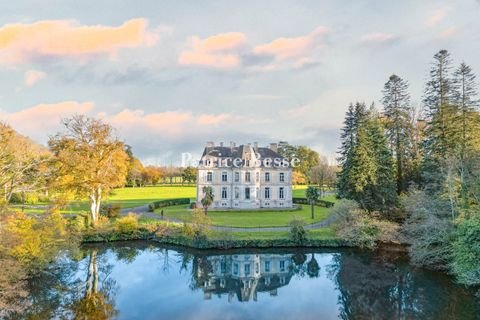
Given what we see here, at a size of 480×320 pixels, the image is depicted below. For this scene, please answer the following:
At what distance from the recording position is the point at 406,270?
21.4 m

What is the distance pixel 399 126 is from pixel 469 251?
64.4 feet

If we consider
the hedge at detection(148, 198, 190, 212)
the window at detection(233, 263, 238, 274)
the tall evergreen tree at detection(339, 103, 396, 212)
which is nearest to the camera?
the window at detection(233, 263, 238, 274)

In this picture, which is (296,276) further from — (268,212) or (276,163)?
(276,163)

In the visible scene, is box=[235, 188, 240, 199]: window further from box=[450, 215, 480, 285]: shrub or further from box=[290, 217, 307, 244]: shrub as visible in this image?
box=[450, 215, 480, 285]: shrub

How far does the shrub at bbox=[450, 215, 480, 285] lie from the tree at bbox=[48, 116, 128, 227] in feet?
83.1

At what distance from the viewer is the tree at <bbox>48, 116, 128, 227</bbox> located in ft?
94.9

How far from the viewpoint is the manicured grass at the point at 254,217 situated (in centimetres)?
3211

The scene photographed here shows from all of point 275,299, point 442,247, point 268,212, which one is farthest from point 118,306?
point 268,212

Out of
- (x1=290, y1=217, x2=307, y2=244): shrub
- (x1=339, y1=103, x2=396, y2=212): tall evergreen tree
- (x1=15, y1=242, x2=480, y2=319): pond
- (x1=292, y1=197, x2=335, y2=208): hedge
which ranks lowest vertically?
(x1=15, y1=242, x2=480, y2=319): pond

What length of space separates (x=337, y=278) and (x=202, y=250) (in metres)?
10.2

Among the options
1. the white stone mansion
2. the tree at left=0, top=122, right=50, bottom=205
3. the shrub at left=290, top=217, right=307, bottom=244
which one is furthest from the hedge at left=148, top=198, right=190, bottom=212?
the tree at left=0, top=122, right=50, bottom=205

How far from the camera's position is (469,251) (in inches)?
654

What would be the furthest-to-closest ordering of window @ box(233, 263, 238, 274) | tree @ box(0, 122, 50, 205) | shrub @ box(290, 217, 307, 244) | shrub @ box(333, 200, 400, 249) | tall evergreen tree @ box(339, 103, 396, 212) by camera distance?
1. tall evergreen tree @ box(339, 103, 396, 212)
2. shrub @ box(290, 217, 307, 244)
3. shrub @ box(333, 200, 400, 249)
4. window @ box(233, 263, 238, 274)
5. tree @ box(0, 122, 50, 205)

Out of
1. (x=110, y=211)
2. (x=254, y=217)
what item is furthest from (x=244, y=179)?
(x=110, y=211)
